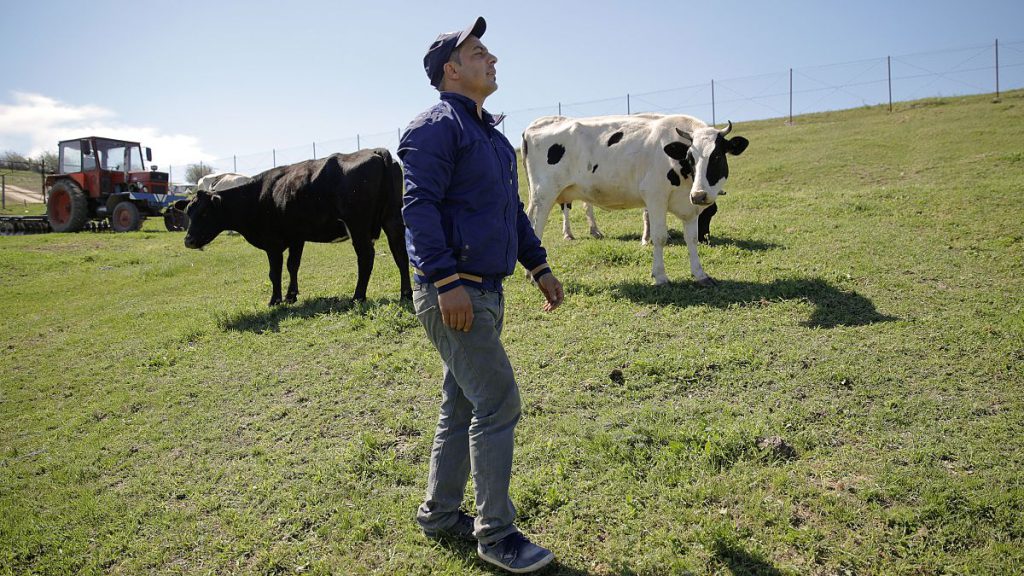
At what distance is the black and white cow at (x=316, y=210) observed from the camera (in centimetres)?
885

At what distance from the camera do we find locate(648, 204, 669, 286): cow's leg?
8.32m

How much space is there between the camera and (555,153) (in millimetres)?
9469

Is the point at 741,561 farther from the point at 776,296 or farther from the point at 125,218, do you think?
the point at 125,218

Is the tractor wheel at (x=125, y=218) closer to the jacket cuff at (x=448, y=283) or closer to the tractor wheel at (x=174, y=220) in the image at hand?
the tractor wheel at (x=174, y=220)

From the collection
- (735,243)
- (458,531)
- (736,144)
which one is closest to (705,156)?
(736,144)

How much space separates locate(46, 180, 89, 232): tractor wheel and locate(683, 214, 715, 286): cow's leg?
2211 centimetres

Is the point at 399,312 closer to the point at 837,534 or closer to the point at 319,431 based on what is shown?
the point at 319,431

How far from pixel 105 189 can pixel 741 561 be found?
85.9 ft

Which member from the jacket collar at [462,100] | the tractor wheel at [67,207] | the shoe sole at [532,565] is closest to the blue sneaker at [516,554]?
the shoe sole at [532,565]

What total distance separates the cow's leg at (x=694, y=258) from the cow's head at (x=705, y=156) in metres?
0.34

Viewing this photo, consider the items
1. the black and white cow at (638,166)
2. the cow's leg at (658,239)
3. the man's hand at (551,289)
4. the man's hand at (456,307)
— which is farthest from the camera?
the cow's leg at (658,239)

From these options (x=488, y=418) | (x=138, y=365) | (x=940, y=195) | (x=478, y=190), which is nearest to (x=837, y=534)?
(x=488, y=418)

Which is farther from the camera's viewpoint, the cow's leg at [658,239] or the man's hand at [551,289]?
the cow's leg at [658,239]

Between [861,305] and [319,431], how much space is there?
5.23 m
